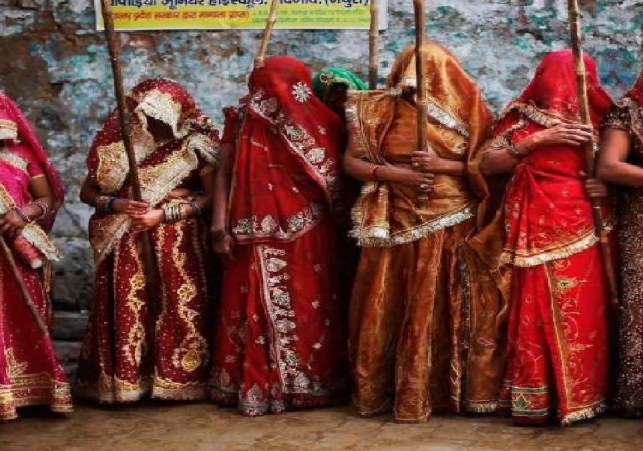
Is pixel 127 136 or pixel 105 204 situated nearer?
pixel 127 136

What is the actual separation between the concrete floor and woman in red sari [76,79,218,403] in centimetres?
21

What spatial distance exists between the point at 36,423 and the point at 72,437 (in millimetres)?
321

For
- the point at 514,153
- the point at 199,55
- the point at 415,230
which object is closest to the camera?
the point at 514,153

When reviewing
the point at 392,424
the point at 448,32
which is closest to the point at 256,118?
the point at 392,424

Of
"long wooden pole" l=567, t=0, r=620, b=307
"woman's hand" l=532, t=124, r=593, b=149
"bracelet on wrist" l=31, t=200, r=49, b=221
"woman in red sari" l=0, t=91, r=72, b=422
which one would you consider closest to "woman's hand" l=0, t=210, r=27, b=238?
"woman in red sari" l=0, t=91, r=72, b=422

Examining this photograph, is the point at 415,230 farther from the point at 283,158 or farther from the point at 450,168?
the point at 283,158

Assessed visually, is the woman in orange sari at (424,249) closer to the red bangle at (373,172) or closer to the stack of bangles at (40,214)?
the red bangle at (373,172)

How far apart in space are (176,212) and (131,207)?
0.22m

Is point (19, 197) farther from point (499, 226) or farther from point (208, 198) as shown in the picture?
point (499, 226)

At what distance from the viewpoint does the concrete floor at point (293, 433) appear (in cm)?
456

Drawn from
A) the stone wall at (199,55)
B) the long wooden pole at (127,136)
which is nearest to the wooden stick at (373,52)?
the stone wall at (199,55)

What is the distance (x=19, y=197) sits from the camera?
509 centimetres

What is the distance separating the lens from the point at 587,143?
4.67 metres

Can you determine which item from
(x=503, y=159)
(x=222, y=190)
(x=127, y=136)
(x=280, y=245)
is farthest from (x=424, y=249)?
(x=127, y=136)
